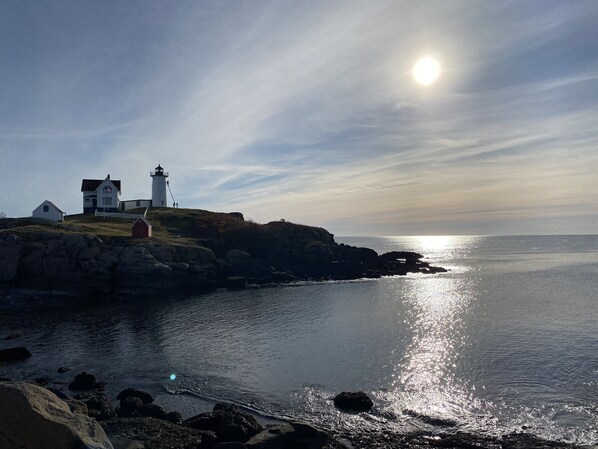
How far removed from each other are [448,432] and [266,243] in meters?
70.2

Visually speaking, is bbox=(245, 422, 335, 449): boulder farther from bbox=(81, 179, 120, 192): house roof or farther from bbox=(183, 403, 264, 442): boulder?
bbox=(81, 179, 120, 192): house roof

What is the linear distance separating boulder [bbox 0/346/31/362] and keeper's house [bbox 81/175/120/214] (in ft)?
211

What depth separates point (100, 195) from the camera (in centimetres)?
9369

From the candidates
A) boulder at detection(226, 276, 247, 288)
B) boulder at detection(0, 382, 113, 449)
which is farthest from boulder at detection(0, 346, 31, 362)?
boulder at detection(226, 276, 247, 288)

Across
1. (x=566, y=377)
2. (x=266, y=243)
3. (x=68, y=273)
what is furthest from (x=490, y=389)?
(x=266, y=243)

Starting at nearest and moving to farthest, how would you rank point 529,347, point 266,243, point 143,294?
1. point 529,347
2. point 143,294
3. point 266,243

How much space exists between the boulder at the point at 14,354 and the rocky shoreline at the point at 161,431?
43.2 ft

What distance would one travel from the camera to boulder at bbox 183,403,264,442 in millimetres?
19031

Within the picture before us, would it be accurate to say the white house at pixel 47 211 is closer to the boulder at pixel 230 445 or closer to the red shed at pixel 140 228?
the red shed at pixel 140 228

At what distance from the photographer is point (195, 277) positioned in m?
70.6

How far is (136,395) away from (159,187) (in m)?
91.3

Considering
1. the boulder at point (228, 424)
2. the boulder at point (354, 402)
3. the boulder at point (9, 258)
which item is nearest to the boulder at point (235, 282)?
the boulder at point (9, 258)

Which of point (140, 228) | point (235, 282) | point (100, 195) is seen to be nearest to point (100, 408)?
point (235, 282)

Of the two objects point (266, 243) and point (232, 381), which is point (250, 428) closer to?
point (232, 381)
